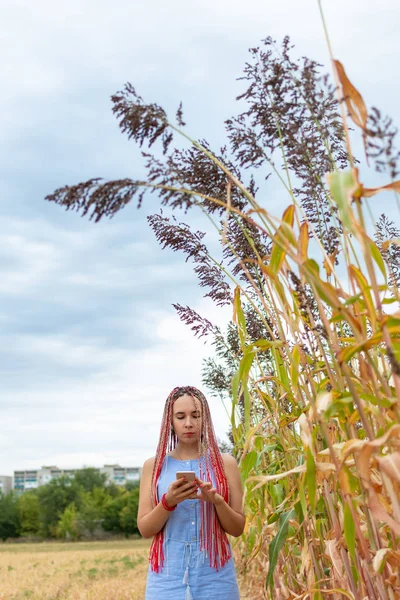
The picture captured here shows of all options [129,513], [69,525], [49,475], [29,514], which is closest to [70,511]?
[69,525]

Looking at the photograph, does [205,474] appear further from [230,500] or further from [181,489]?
[181,489]

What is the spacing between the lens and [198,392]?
120 inches

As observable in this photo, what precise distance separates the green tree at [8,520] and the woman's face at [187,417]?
6466 centimetres

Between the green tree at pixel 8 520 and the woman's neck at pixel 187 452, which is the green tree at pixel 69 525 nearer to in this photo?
the green tree at pixel 8 520

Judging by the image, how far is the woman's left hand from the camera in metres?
2.60

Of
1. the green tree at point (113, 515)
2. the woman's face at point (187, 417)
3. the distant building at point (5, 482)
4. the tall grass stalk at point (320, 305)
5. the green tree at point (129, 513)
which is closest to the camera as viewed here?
the tall grass stalk at point (320, 305)

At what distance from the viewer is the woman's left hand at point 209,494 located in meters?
2.60

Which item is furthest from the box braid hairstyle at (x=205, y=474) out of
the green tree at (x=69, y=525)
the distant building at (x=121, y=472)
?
the distant building at (x=121, y=472)

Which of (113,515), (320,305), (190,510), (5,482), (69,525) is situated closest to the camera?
(320,305)

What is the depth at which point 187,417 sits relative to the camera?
2967mm

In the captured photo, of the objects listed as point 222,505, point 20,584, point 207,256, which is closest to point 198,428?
point 222,505

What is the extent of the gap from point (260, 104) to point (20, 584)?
1270 cm

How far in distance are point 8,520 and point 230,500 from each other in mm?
65166

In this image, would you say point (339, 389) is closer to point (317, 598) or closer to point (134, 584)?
point (317, 598)
